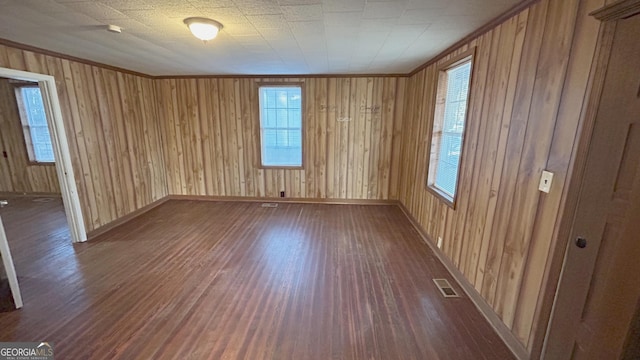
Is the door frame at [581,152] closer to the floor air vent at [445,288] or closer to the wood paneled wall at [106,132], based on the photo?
the floor air vent at [445,288]

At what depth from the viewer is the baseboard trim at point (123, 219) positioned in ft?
12.0

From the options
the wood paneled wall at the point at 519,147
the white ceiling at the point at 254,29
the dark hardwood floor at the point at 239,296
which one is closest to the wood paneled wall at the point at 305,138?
the white ceiling at the point at 254,29

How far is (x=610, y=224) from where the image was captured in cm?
122

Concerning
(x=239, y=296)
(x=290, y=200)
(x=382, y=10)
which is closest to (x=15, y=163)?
(x=290, y=200)

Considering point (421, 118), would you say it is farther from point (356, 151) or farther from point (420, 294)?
point (420, 294)

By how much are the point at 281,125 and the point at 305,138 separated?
55 cm

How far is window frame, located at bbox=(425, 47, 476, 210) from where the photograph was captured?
2590 mm

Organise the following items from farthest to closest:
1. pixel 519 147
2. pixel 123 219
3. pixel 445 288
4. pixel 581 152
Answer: pixel 123 219 → pixel 445 288 → pixel 519 147 → pixel 581 152

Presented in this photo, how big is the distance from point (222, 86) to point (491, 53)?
14.2 feet

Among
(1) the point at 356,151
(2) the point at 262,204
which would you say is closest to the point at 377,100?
(1) the point at 356,151

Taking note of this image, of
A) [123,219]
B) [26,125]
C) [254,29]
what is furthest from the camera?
[26,125]

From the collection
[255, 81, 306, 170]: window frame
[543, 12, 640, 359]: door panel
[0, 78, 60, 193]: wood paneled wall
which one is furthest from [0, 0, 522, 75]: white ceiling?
[0, 78, 60, 193]: wood paneled wall

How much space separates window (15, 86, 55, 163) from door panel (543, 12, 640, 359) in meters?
7.79

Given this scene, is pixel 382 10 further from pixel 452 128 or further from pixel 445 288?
pixel 445 288
